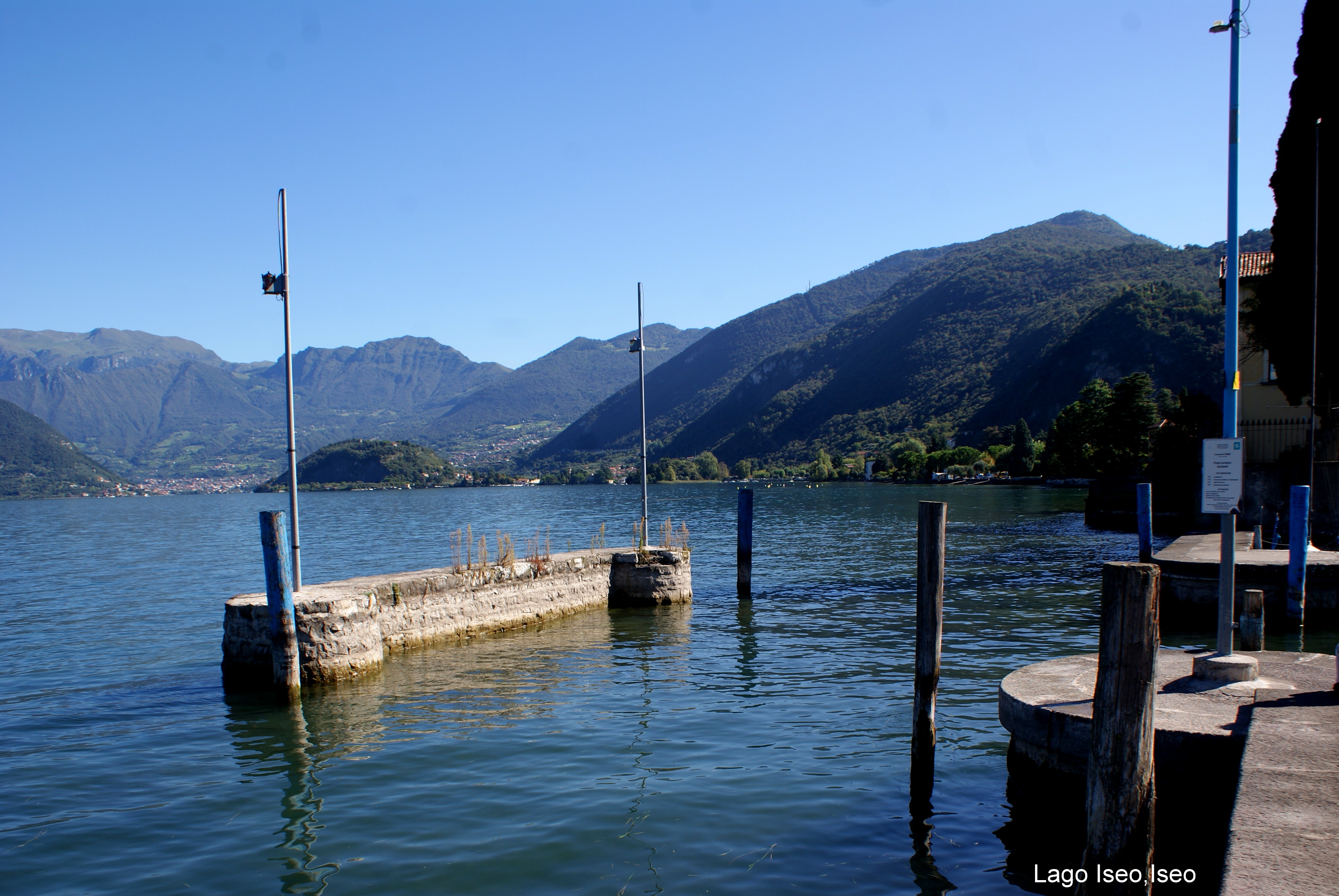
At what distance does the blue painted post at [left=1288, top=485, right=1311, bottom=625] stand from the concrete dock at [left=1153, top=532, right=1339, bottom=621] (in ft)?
1.47

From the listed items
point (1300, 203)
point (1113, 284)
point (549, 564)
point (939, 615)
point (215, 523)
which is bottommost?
point (215, 523)

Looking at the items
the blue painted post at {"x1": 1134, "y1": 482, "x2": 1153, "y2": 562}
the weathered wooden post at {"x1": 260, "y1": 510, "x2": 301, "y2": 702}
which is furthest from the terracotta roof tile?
the weathered wooden post at {"x1": 260, "y1": 510, "x2": 301, "y2": 702}

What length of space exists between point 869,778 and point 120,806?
783 cm

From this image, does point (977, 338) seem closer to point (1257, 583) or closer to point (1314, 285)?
point (1314, 285)

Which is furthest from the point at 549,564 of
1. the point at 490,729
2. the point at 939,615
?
the point at 939,615

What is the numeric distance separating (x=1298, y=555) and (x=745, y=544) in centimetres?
1177

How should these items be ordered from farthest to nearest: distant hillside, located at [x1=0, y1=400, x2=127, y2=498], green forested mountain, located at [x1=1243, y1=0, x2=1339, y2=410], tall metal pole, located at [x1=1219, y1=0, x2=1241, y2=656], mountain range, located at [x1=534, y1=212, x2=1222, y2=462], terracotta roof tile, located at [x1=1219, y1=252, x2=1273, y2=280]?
distant hillside, located at [x1=0, y1=400, x2=127, y2=498] < mountain range, located at [x1=534, y1=212, x2=1222, y2=462] < terracotta roof tile, located at [x1=1219, y1=252, x2=1273, y2=280] < green forested mountain, located at [x1=1243, y1=0, x2=1339, y2=410] < tall metal pole, located at [x1=1219, y1=0, x2=1241, y2=656]

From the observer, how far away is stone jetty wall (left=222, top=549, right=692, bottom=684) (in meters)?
13.5

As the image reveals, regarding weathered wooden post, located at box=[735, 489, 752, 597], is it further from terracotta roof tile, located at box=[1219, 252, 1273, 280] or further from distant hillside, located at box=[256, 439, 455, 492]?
distant hillside, located at box=[256, 439, 455, 492]

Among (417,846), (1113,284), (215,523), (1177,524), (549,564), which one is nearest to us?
(417,846)

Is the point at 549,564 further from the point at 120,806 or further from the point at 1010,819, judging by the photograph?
the point at 1010,819

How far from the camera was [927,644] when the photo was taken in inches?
339

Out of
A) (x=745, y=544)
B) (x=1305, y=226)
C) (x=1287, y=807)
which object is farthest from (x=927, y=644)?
(x=1305, y=226)

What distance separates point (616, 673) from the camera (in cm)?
1462
